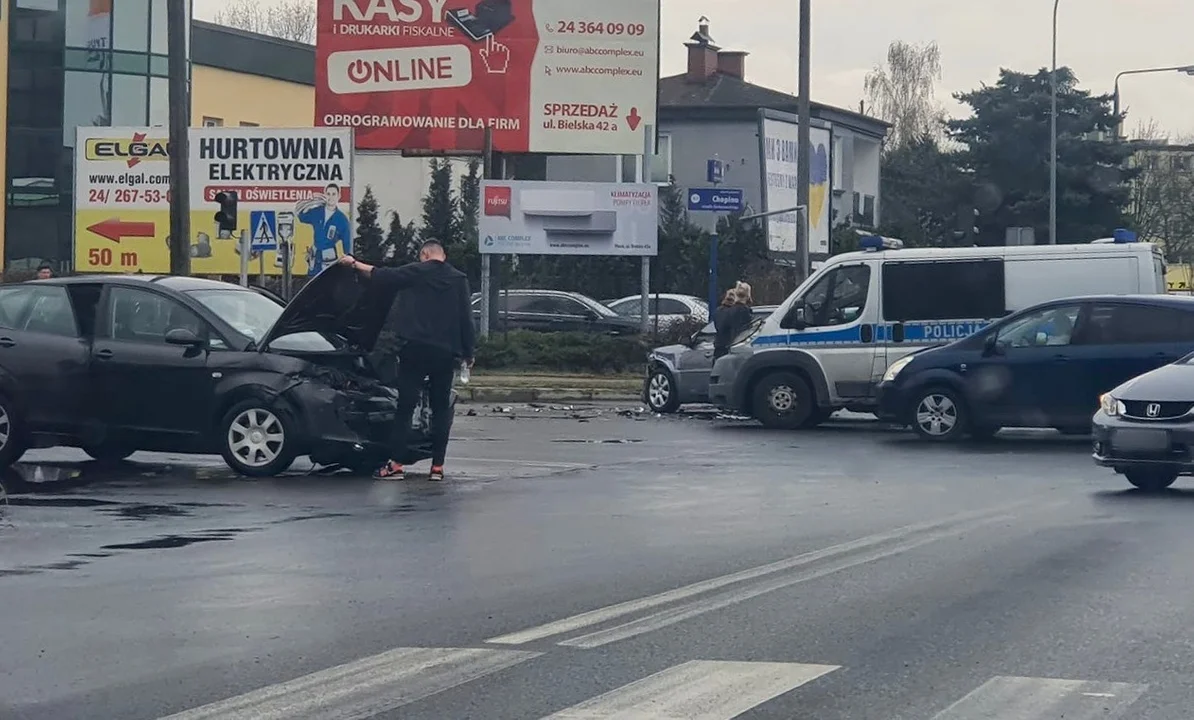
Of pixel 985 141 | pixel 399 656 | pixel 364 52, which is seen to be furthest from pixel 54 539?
pixel 985 141

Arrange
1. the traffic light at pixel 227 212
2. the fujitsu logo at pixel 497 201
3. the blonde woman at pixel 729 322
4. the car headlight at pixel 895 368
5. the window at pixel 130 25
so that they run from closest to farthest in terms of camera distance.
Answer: the car headlight at pixel 895 368
the blonde woman at pixel 729 322
the traffic light at pixel 227 212
the fujitsu logo at pixel 497 201
the window at pixel 130 25

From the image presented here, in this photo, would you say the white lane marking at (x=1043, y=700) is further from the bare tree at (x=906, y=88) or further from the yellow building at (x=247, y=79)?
the bare tree at (x=906, y=88)

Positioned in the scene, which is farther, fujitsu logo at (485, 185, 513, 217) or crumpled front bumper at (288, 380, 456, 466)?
fujitsu logo at (485, 185, 513, 217)

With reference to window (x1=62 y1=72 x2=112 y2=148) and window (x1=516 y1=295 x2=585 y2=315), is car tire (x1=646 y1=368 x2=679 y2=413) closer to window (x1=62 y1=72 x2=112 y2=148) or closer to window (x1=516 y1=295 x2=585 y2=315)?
window (x1=516 y1=295 x2=585 y2=315)

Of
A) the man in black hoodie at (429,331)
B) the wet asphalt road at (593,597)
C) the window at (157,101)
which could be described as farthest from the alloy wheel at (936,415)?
the window at (157,101)

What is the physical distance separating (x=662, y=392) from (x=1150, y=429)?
11.1 meters

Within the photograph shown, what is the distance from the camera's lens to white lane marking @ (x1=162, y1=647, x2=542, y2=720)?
6.25 m

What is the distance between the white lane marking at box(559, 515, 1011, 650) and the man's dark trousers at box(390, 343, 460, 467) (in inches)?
181

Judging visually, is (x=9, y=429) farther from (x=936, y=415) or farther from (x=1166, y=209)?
(x=1166, y=209)

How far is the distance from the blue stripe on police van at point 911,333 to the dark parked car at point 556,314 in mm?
15076

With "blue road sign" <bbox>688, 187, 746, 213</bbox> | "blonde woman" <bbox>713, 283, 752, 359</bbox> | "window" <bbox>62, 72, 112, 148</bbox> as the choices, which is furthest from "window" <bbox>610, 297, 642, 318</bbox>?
"window" <bbox>62, 72, 112, 148</bbox>

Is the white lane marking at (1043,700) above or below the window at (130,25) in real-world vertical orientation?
below

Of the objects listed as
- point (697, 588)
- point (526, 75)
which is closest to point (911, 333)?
point (697, 588)

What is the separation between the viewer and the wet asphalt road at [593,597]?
656 centimetres
